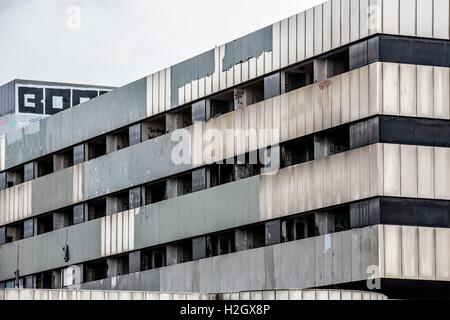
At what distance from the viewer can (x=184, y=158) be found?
60.3 meters

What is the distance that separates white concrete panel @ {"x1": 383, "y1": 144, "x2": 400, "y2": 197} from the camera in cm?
4891

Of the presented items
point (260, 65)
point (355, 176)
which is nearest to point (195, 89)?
point (260, 65)

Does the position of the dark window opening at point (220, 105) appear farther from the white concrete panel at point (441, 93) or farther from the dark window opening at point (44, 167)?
the dark window opening at point (44, 167)

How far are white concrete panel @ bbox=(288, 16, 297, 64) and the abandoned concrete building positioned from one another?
2.3 inches

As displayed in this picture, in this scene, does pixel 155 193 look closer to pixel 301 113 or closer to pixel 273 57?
pixel 273 57

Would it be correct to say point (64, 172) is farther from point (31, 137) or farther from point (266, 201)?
point (266, 201)

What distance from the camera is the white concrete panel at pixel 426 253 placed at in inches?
1937

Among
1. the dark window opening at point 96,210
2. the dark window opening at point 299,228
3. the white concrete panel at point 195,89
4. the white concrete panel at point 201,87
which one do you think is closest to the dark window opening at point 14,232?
Result: the dark window opening at point 96,210

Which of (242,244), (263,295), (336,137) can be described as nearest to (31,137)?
(242,244)

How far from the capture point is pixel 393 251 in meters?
48.7

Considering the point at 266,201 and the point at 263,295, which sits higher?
the point at 266,201

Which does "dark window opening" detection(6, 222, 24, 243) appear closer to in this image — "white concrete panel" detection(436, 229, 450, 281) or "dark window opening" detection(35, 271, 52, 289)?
"dark window opening" detection(35, 271, 52, 289)

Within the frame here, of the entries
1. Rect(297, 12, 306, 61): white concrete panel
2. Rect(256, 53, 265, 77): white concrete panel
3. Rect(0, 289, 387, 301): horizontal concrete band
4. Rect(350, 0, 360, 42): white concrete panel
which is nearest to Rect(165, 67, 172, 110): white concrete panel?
Rect(256, 53, 265, 77): white concrete panel
